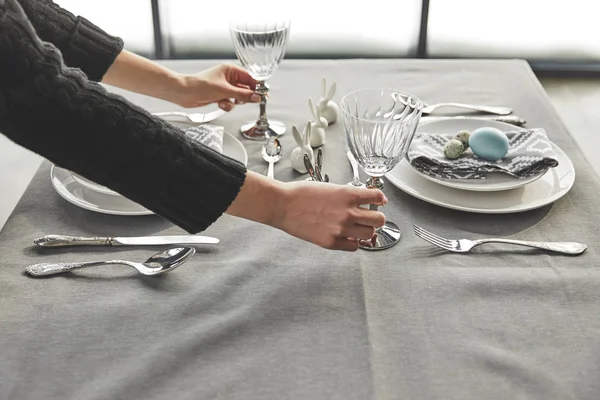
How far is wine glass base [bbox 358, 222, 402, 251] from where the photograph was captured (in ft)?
2.63

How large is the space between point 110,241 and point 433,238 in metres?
0.38

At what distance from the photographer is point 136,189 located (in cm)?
68

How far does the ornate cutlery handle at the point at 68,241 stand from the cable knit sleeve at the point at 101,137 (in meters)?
0.13

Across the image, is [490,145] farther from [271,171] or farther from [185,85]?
[185,85]

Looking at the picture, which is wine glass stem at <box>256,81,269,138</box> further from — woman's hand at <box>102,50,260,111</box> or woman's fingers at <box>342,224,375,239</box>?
woman's fingers at <box>342,224,375,239</box>

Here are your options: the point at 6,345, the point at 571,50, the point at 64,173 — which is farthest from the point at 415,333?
the point at 571,50

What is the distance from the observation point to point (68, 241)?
0.79 m

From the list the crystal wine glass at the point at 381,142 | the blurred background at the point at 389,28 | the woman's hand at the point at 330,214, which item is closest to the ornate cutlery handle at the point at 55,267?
the woman's hand at the point at 330,214

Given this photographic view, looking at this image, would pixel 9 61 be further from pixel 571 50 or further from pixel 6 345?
pixel 571 50

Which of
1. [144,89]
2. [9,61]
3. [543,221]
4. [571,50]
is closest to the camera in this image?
[9,61]

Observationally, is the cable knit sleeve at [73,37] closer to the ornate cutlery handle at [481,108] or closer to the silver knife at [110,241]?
the silver knife at [110,241]

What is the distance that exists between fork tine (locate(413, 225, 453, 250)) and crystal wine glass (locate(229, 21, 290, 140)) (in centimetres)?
33

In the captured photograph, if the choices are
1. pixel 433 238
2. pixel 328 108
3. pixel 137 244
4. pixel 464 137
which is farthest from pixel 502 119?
pixel 137 244

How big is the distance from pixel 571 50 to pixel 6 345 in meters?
1.79
